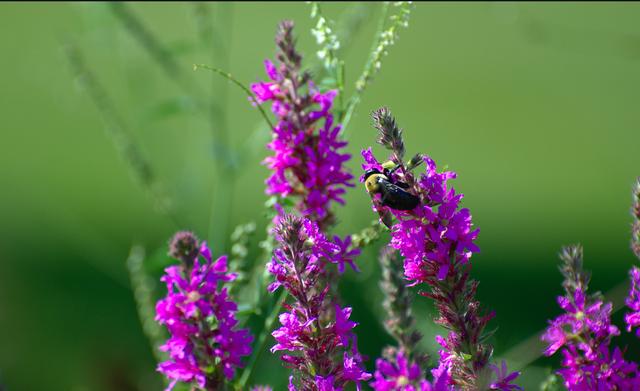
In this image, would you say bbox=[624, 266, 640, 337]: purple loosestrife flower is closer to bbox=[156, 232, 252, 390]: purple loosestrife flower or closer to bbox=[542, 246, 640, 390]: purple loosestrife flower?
bbox=[542, 246, 640, 390]: purple loosestrife flower

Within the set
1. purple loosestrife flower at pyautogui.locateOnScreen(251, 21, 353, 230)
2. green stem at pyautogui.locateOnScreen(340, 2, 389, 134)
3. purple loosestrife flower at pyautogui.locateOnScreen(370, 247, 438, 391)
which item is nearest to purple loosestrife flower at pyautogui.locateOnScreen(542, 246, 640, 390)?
purple loosestrife flower at pyautogui.locateOnScreen(370, 247, 438, 391)

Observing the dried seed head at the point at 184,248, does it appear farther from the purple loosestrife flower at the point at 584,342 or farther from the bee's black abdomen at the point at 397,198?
the purple loosestrife flower at the point at 584,342

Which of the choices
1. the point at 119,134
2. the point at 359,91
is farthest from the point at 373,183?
the point at 119,134

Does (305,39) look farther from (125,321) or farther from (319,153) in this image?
(319,153)

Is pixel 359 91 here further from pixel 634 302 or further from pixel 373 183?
pixel 634 302

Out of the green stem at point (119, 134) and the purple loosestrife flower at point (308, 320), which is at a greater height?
the green stem at point (119, 134)

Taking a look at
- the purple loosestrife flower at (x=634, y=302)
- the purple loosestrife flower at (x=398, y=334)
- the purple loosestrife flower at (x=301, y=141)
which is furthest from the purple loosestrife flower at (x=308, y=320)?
the purple loosestrife flower at (x=634, y=302)
